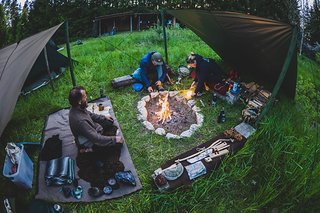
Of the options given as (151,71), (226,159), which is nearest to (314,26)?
(151,71)

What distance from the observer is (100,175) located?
485 centimetres

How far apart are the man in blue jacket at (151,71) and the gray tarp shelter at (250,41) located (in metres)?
1.23

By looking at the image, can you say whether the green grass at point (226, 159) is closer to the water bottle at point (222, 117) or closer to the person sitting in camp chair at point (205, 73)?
the water bottle at point (222, 117)

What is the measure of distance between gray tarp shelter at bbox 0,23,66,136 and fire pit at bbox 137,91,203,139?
2.71 metres

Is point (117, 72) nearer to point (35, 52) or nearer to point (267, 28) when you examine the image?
point (35, 52)

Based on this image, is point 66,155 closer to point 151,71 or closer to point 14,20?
point 151,71

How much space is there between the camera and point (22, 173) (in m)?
4.51

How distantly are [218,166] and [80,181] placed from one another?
2548 millimetres

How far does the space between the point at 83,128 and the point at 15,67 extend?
154 cm

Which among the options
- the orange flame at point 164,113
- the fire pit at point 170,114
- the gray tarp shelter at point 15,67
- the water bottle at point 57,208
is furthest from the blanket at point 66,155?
the gray tarp shelter at point 15,67

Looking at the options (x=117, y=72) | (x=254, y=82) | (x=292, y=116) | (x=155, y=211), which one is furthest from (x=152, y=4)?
(x=155, y=211)

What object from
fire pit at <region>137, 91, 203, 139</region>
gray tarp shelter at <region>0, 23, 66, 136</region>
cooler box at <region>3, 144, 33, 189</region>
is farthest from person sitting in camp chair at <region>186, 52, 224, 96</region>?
cooler box at <region>3, 144, 33, 189</region>

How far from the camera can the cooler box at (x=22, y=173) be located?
435cm

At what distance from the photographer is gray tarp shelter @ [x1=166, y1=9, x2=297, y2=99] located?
16.6 feet
